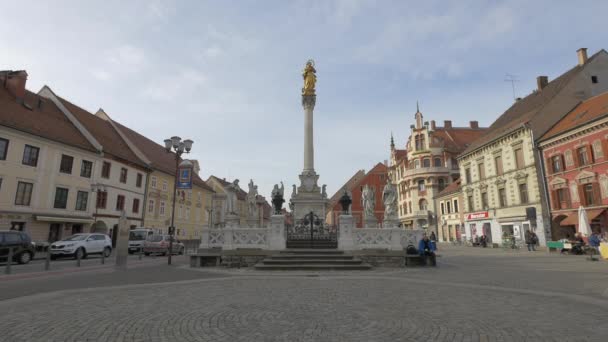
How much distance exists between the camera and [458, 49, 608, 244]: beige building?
A: 2936 cm

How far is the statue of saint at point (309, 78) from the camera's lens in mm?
29641

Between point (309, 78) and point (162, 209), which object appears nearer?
point (309, 78)

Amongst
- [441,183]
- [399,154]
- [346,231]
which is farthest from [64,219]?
[399,154]

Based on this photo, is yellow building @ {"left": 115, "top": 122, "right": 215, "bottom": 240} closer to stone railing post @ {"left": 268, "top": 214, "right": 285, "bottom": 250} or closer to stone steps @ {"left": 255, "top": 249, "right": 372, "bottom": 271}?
stone railing post @ {"left": 268, "top": 214, "right": 285, "bottom": 250}

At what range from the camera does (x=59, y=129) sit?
28.0 meters

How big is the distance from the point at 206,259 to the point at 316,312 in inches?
400

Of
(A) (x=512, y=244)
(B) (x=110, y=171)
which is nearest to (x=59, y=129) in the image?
(B) (x=110, y=171)

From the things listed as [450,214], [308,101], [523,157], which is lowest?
[450,214]

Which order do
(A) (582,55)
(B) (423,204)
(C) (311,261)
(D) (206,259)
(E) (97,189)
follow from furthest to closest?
(B) (423,204)
(A) (582,55)
(E) (97,189)
(D) (206,259)
(C) (311,261)

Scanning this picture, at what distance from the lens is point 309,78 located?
99.1ft

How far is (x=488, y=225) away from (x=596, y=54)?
19437mm

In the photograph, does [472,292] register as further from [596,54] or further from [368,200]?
[596,54]

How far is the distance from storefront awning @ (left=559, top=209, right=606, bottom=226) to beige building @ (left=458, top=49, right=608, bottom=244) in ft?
6.65

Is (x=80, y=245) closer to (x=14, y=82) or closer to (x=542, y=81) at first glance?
(x=14, y=82)
